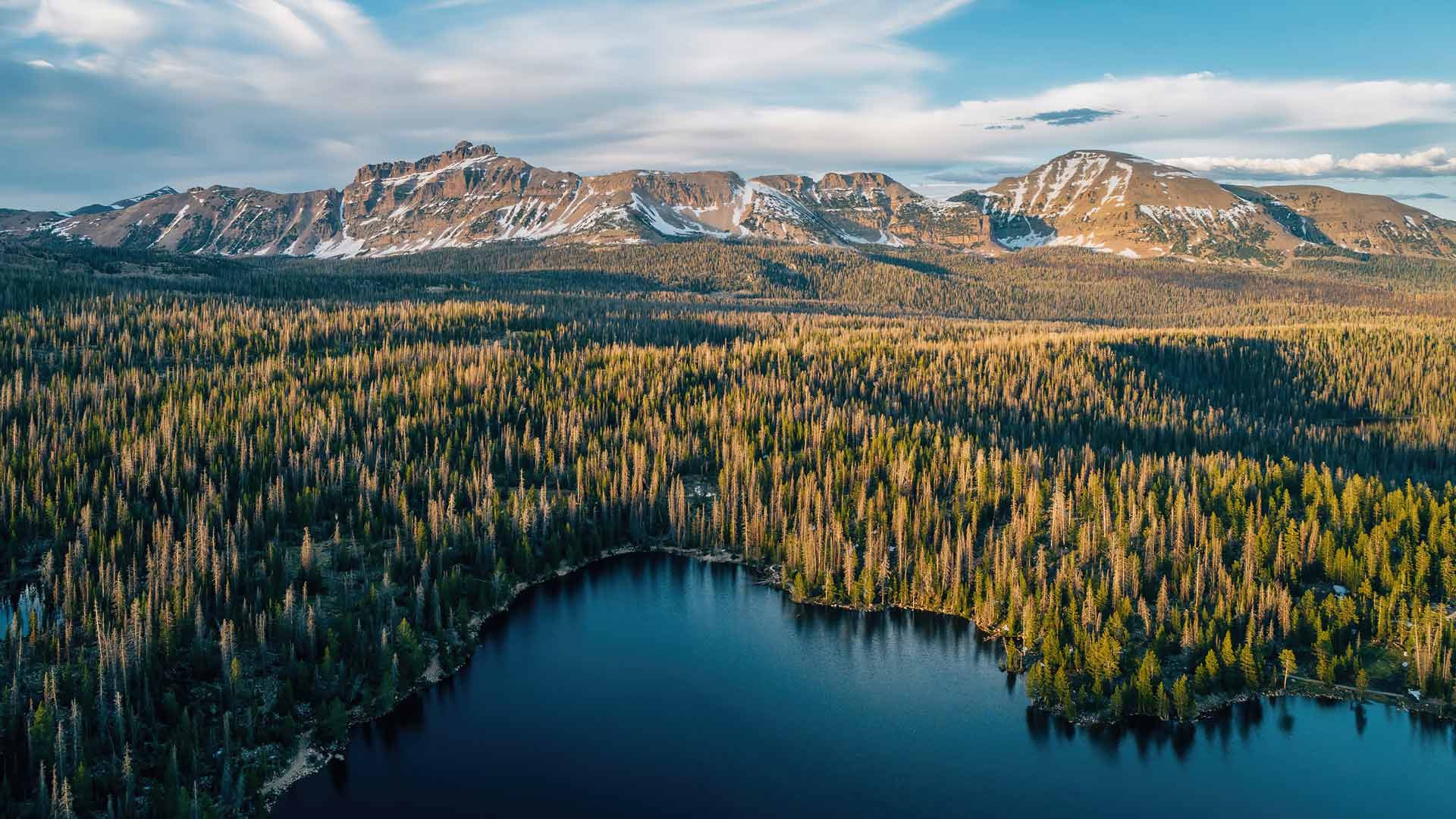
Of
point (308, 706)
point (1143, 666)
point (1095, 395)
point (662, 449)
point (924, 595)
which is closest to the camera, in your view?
point (308, 706)

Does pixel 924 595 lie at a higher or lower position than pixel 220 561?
lower

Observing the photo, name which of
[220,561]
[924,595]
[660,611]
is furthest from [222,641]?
[924,595]

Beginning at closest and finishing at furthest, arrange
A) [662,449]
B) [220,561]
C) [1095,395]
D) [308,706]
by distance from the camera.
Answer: [308,706] < [220,561] < [662,449] < [1095,395]

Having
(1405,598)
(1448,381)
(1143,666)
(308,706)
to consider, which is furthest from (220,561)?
(1448,381)

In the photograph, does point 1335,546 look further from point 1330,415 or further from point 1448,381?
point 1448,381

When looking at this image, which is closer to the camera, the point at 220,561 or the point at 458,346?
the point at 220,561

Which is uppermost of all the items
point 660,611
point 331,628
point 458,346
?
point 458,346
